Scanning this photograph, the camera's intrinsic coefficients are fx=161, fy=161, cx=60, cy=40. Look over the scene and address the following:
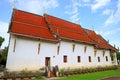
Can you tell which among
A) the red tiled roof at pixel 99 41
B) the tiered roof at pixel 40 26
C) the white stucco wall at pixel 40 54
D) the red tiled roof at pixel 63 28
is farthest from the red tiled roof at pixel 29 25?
the red tiled roof at pixel 99 41

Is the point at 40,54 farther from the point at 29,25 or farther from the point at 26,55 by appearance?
the point at 29,25

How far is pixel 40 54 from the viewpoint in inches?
824

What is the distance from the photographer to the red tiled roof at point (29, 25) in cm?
1998

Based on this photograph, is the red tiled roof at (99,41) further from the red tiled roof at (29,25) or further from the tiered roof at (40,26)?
the red tiled roof at (29,25)

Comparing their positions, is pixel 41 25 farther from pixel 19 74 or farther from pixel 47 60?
pixel 19 74

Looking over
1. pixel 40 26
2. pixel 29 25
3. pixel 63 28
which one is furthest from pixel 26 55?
Result: pixel 63 28

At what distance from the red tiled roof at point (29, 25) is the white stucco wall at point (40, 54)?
847 millimetres

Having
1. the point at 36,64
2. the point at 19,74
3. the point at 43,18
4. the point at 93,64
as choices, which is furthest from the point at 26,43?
the point at 93,64

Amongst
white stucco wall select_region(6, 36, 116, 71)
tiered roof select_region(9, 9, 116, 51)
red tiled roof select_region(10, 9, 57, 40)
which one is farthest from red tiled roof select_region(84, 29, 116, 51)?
red tiled roof select_region(10, 9, 57, 40)

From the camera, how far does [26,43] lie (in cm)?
1978

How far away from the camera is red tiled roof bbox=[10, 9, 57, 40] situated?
20.0 metres

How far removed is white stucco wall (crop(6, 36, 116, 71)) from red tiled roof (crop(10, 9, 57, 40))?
0.85 meters

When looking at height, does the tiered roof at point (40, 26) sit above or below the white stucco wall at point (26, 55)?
above

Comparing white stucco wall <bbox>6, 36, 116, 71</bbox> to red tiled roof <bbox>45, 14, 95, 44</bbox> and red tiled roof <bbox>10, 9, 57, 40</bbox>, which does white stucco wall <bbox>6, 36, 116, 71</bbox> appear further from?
red tiled roof <bbox>45, 14, 95, 44</bbox>
